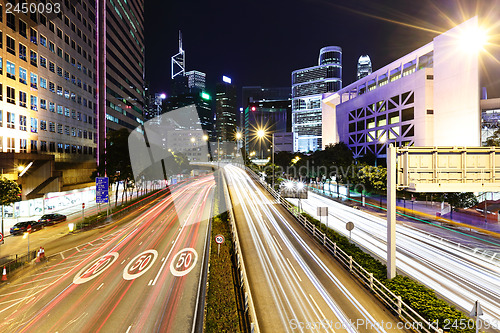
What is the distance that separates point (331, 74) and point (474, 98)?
162941 mm

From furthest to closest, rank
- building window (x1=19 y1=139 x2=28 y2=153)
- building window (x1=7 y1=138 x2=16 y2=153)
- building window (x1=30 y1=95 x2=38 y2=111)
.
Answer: building window (x1=30 y1=95 x2=38 y2=111), building window (x1=19 y1=139 x2=28 y2=153), building window (x1=7 y1=138 x2=16 y2=153)

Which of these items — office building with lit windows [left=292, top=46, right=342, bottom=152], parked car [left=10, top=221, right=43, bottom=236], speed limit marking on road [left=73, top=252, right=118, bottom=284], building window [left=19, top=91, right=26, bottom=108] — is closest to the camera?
speed limit marking on road [left=73, top=252, right=118, bottom=284]

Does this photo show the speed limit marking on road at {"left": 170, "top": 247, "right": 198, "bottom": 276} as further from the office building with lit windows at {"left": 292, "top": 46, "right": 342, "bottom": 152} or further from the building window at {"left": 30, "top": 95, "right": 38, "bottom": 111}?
the office building with lit windows at {"left": 292, "top": 46, "right": 342, "bottom": 152}

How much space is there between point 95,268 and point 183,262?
5983mm

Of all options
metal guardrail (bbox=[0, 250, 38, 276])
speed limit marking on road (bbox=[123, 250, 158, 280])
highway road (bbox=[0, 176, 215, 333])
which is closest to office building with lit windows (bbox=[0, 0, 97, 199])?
metal guardrail (bbox=[0, 250, 38, 276])

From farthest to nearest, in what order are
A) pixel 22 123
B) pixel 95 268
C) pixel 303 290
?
pixel 22 123 → pixel 95 268 → pixel 303 290

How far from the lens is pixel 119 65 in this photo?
217ft

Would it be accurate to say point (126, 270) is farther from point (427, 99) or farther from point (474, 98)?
point (427, 99)

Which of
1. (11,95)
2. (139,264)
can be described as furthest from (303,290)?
(11,95)

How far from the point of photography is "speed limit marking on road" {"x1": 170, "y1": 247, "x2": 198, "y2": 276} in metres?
16.5

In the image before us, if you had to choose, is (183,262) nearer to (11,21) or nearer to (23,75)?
(23,75)

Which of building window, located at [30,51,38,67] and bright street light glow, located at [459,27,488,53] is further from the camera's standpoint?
bright street light glow, located at [459,27,488,53]

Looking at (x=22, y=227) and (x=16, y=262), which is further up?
(x=22, y=227)

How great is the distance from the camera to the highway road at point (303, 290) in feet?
33.0
